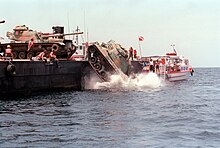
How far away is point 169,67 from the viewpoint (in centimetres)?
4969

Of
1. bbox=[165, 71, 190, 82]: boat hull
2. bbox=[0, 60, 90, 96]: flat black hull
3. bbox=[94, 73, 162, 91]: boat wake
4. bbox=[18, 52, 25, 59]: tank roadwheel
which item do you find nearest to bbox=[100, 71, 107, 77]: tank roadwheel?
bbox=[94, 73, 162, 91]: boat wake

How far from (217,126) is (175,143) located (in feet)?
12.1

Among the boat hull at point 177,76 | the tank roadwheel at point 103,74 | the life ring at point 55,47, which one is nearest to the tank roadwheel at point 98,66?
the tank roadwheel at point 103,74

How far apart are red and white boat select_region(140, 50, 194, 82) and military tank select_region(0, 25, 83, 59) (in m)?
11.5

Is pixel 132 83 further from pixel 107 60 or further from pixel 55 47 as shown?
pixel 55 47

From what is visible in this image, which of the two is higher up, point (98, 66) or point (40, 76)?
point (98, 66)

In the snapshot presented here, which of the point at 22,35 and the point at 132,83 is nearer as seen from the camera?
the point at 22,35

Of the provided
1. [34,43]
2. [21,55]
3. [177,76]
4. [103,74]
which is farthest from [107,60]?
[177,76]

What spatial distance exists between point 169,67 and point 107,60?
→ 1649cm

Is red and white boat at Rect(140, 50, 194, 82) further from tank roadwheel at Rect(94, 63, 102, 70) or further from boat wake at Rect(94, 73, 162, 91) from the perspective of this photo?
tank roadwheel at Rect(94, 63, 102, 70)

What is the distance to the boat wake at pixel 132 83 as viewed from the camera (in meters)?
35.4

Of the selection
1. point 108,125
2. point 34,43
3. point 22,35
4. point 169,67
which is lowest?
point 108,125

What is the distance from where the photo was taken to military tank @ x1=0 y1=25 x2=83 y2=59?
3556 cm

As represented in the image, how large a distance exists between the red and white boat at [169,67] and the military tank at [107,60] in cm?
888
